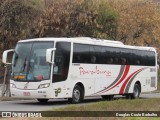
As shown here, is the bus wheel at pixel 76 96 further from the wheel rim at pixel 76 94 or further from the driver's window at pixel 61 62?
the driver's window at pixel 61 62

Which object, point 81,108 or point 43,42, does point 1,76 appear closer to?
point 43,42

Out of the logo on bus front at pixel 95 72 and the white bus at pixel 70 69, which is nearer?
the white bus at pixel 70 69

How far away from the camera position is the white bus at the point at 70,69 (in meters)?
19.2

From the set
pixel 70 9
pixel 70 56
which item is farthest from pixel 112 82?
pixel 70 9

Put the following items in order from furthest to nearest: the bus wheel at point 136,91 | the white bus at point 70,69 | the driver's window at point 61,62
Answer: the bus wheel at point 136,91 < the driver's window at point 61,62 < the white bus at point 70,69

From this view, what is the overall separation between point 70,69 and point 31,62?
6.09ft

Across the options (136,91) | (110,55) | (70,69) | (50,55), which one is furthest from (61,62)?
(136,91)

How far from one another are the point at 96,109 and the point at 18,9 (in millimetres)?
13749

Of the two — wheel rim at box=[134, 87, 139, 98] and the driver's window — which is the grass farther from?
wheel rim at box=[134, 87, 139, 98]

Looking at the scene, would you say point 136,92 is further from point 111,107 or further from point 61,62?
point 111,107

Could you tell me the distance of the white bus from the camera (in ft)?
63.1

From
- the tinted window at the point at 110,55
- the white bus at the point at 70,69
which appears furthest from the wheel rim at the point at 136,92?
the tinted window at the point at 110,55

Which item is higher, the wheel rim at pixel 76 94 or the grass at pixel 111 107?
the wheel rim at pixel 76 94

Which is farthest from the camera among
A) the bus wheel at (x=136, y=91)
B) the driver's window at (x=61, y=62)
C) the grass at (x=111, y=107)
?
the bus wheel at (x=136, y=91)
